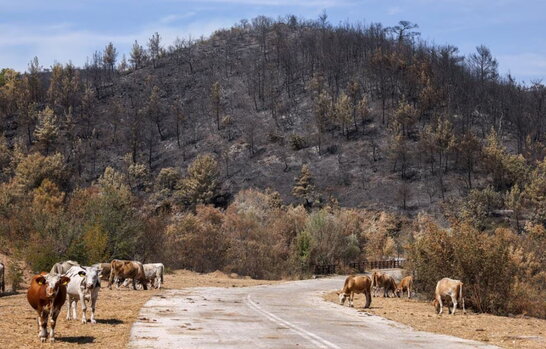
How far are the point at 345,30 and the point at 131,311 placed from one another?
6637 inches

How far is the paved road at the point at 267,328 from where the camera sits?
15.2 meters

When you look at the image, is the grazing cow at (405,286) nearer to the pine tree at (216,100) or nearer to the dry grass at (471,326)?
the dry grass at (471,326)

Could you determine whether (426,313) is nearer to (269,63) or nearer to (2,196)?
(2,196)

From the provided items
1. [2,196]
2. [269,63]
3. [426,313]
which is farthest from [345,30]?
[426,313]

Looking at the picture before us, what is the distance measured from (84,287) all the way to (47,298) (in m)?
3.85

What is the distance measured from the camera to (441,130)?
120938 millimetres

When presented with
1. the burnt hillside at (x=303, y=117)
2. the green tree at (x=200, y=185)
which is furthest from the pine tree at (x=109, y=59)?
the green tree at (x=200, y=185)

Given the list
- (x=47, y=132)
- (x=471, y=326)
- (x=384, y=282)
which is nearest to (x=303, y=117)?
(x=47, y=132)

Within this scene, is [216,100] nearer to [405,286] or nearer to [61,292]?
[405,286]

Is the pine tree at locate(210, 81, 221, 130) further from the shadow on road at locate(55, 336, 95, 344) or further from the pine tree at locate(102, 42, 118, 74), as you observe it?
the shadow on road at locate(55, 336, 95, 344)

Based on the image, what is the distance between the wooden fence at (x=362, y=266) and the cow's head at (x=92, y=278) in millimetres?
45964

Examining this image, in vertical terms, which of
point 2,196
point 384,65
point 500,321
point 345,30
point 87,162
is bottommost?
point 500,321

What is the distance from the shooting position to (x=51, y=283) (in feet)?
49.0

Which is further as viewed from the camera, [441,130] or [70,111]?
[70,111]
